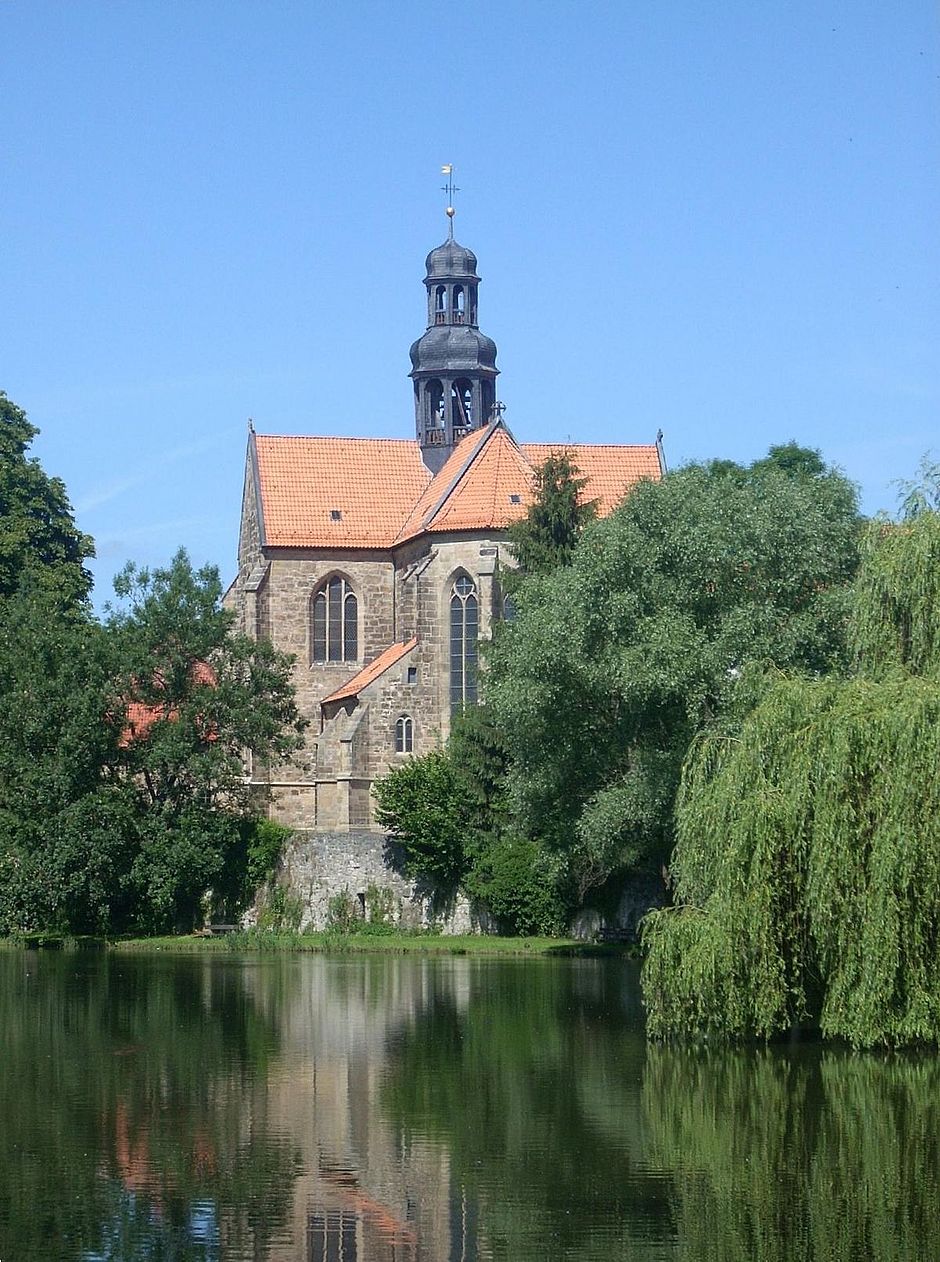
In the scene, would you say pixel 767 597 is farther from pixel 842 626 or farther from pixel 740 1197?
pixel 740 1197

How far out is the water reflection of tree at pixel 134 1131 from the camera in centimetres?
1472

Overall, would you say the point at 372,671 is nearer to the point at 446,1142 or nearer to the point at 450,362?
the point at 450,362

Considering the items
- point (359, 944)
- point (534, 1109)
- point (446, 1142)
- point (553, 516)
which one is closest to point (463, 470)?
point (553, 516)

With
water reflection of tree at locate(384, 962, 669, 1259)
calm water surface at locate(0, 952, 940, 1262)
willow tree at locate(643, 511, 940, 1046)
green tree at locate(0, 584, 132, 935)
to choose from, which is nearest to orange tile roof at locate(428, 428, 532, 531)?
green tree at locate(0, 584, 132, 935)

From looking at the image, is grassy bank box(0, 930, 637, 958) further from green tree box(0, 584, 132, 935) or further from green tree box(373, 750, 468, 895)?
green tree box(373, 750, 468, 895)

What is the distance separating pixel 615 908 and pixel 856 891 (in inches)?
950

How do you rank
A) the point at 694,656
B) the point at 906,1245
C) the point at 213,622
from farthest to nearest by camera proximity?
the point at 213,622, the point at 694,656, the point at 906,1245

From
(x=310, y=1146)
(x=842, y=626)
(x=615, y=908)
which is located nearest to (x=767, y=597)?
(x=842, y=626)

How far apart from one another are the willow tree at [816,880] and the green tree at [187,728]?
1039 inches

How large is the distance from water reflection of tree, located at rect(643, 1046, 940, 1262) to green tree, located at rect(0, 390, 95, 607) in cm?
3514

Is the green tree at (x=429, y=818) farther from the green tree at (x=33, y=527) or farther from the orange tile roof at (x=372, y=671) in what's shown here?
the green tree at (x=33, y=527)

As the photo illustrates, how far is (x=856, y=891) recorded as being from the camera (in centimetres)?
2239

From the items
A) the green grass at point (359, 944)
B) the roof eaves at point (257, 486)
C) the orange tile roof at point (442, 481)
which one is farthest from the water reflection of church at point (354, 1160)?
the roof eaves at point (257, 486)

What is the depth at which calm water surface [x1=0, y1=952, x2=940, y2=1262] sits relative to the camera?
575 inches
